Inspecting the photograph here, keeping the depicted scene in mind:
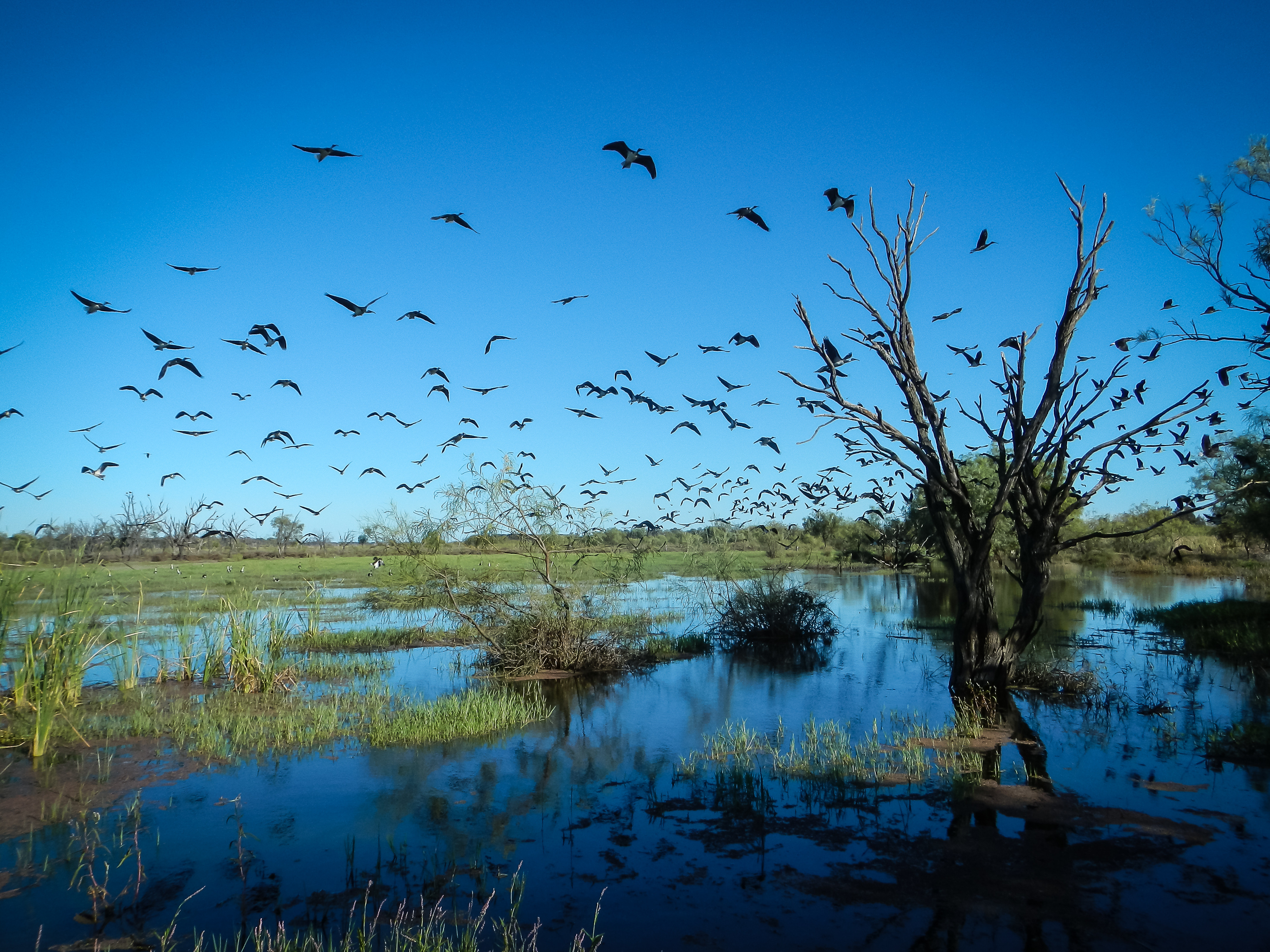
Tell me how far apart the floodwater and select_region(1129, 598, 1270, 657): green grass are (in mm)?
5954

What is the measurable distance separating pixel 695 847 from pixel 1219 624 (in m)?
18.9

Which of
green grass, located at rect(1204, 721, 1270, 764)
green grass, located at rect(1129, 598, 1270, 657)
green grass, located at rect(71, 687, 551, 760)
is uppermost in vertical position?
green grass, located at rect(1129, 598, 1270, 657)

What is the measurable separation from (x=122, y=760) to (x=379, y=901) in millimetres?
6196

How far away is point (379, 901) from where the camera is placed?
658 centimetres

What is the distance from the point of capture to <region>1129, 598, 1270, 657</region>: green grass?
1758cm

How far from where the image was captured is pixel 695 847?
773 cm

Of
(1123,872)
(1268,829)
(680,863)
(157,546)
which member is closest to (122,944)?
(680,863)

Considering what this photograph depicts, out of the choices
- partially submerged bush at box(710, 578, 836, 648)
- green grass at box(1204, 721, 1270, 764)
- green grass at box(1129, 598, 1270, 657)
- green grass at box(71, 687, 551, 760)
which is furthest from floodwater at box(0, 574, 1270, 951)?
partially submerged bush at box(710, 578, 836, 648)

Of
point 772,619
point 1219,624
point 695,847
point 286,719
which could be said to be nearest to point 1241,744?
point 695,847

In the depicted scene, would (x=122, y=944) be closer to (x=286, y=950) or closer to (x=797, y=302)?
(x=286, y=950)

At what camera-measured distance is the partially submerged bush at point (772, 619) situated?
21.7m

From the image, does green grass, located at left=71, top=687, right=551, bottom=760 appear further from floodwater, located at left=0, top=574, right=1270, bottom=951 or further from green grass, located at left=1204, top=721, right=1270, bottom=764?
green grass, located at left=1204, top=721, right=1270, bottom=764

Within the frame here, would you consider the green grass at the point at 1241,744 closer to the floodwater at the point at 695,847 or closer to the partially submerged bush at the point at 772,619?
the floodwater at the point at 695,847

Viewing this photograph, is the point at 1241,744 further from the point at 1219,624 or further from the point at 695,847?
the point at 1219,624
